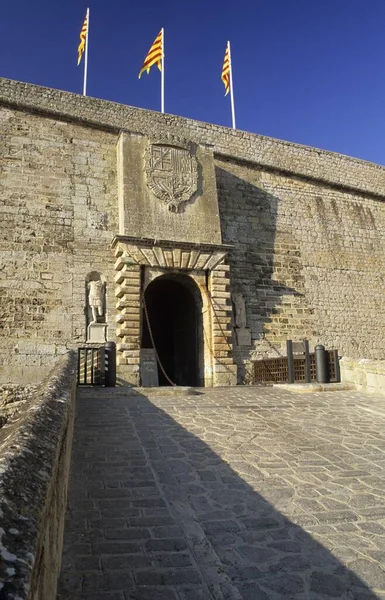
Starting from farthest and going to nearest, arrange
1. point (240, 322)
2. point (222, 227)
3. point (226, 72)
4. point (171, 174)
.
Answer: point (226, 72)
point (222, 227)
point (240, 322)
point (171, 174)

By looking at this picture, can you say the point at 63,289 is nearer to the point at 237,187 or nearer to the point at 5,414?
the point at 5,414

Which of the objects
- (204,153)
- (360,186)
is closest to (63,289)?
(204,153)

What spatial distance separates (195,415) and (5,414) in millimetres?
4416

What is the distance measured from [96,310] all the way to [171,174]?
13.6 ft

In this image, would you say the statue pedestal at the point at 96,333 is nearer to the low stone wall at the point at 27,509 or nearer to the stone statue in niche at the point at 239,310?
the stone statue in niche at the point at 239,310

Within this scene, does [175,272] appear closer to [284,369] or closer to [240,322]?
[240,322]

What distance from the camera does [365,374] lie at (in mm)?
9047

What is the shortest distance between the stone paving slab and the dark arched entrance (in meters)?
6.06

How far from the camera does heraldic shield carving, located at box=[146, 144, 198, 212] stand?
11750 millimetres

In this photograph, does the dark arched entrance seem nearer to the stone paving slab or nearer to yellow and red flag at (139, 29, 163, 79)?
the stone paving slab

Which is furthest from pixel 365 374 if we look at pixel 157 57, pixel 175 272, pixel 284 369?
pixel 157 57

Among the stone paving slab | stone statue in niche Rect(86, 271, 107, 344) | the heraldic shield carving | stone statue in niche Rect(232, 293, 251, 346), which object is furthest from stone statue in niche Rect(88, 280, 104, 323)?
the stone paving slab

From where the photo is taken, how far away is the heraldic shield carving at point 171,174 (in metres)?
11.8

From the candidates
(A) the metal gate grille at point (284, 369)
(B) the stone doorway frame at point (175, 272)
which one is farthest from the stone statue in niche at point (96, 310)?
(A) the metal gate grille at point (284, 369)
